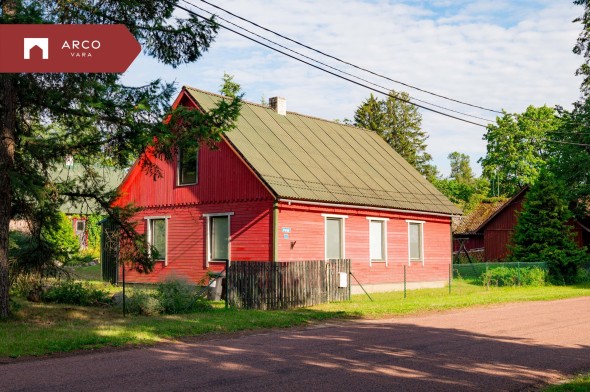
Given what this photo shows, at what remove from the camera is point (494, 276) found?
1240 inches

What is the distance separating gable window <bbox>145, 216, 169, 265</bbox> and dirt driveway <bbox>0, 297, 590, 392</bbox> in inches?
560

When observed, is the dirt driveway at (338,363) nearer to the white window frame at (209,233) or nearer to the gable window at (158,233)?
the white window frame at (209,233)

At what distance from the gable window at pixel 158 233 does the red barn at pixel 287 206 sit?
0.15 ft

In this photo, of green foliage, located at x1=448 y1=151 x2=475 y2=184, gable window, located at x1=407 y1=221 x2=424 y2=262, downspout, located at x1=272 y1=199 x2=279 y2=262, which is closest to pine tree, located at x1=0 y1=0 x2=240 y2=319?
downspout, located at x1=272 y1=199 x2=279 y2=262

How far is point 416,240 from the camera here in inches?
1241

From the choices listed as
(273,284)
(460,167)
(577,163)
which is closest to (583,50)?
(577,163)

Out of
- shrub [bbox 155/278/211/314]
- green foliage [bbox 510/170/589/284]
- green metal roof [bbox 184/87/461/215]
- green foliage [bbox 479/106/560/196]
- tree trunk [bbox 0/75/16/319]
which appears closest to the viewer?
tree trunk [bbox 0/75/16/319]

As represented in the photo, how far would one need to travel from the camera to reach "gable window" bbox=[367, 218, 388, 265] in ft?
94.7

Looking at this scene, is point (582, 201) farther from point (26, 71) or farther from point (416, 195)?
point (26, 71)

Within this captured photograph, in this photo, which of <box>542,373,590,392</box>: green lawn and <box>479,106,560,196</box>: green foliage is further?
<box>479,106,560,196</box>: green foliage

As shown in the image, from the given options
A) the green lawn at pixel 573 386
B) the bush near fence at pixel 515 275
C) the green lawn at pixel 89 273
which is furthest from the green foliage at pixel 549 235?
the green lawn at pixel 573 386

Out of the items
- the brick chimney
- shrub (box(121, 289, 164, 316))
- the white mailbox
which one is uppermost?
the brick chimney

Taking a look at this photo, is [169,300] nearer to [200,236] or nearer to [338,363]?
[338,363]

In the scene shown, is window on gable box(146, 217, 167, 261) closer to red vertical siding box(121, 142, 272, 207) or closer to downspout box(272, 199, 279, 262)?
red vertical siding box(121, 142, 272, 207)
